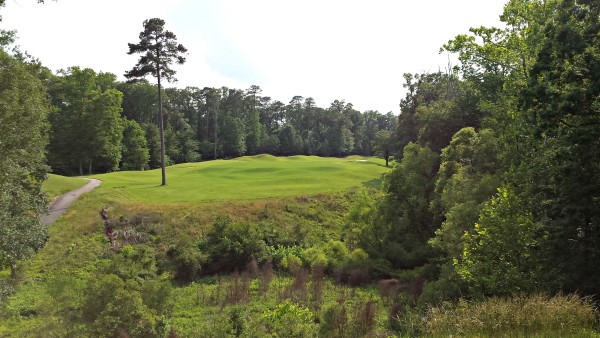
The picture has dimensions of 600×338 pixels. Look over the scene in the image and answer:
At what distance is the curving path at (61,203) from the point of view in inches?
988

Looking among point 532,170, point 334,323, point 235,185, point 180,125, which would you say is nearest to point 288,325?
point 334,323

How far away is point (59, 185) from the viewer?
3391cm

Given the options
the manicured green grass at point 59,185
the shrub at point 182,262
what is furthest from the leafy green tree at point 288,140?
the shrub at point 182,262

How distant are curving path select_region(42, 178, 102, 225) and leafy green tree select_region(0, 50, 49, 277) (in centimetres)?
330

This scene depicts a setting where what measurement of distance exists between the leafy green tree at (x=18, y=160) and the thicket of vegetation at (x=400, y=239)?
110 mm

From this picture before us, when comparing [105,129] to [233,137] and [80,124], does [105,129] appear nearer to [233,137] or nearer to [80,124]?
[80,124]

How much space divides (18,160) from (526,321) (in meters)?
22.0

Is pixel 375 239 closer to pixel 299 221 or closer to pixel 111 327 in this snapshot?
pixel 299 221

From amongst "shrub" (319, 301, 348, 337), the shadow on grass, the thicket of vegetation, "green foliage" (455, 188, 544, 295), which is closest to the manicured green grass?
the thicket of vegetation

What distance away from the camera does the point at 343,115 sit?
123m

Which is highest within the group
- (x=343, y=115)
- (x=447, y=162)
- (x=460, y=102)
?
(x=343, y=115)

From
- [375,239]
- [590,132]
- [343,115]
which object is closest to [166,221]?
[375,239]

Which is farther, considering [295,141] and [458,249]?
[295,141]

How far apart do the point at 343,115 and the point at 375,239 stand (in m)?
101
